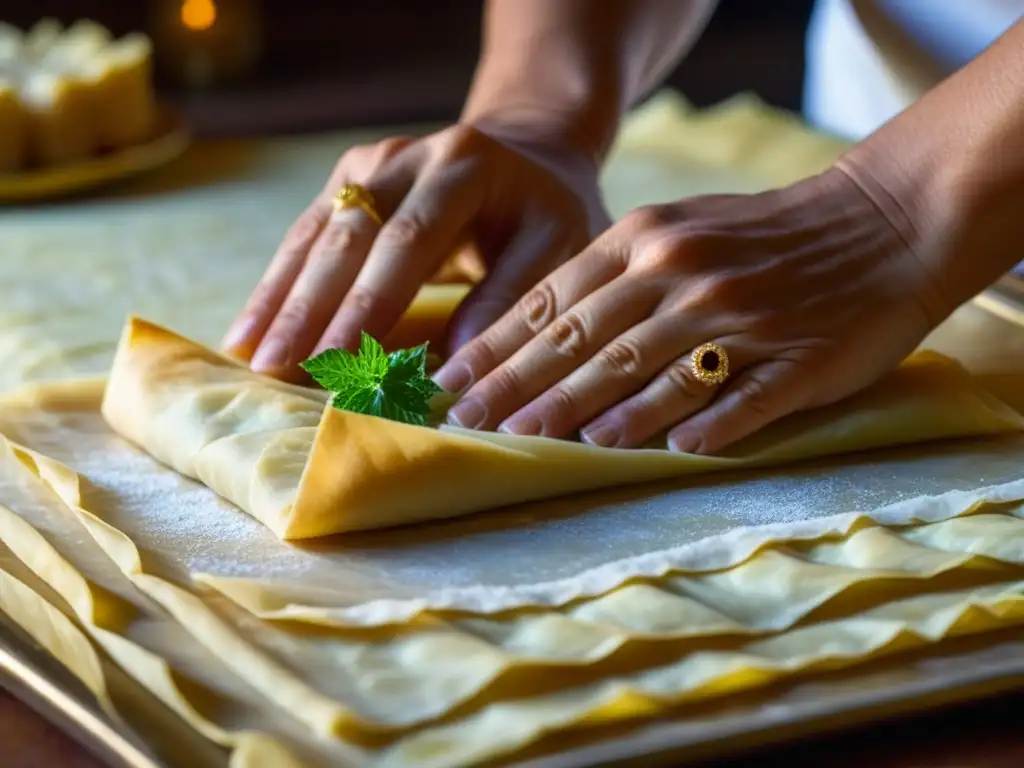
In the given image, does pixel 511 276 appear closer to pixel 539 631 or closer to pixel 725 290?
pixel 725 290

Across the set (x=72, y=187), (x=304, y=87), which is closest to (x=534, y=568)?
(x=72, y=187)

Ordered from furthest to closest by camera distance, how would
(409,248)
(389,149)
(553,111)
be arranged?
(553,111), (389,149), (409,248)

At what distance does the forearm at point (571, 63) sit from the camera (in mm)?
1763

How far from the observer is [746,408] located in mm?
1263

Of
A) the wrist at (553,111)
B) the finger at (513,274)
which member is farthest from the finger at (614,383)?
the wrist at (553,111)

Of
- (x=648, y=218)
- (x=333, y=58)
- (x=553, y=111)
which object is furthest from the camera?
(x=333, y=58)

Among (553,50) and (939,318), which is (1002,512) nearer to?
(939,318)

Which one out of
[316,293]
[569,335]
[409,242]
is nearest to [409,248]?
[409,242]

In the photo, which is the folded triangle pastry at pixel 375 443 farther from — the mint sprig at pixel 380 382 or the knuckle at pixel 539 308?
the knuckle at pixel 539 308

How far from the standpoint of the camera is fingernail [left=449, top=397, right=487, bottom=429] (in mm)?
1258

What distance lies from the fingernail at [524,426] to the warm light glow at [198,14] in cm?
231

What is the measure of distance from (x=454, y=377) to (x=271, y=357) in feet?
0.67

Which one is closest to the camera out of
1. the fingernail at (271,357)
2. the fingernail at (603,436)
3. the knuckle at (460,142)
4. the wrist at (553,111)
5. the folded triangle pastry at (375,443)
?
the folded triangle pastry at (375,443)

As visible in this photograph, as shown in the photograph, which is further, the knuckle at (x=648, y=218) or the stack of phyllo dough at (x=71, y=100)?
the stack of phyllo dough at (x=71, y=100)
